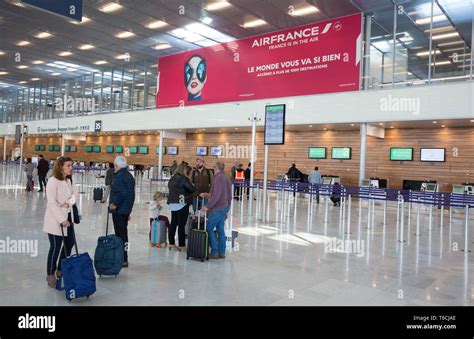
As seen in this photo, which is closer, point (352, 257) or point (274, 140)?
point (352, 257)

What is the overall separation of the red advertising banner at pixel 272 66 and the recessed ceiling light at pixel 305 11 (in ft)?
4.64

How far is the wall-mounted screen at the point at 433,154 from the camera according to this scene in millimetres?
16859

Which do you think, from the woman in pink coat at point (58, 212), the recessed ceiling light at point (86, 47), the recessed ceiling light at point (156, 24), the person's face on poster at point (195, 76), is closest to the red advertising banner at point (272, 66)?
the person's face on poster at point (195, 76)

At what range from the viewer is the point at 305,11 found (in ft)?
56.0

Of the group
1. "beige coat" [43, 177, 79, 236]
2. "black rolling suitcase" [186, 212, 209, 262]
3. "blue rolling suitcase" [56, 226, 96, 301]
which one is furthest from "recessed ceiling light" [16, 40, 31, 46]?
"blue rolling suitcase" [56, 226, 96, 301]

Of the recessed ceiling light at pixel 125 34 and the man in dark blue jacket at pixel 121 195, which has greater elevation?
the recessed ceiling light at pixel 125 34

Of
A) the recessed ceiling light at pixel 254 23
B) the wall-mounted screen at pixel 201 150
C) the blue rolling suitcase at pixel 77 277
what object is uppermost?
the recessed ceiling light at pixel 254 23

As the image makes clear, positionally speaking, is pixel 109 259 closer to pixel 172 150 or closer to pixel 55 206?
pixel 55 206

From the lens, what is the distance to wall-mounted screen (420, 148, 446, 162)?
1686 cm

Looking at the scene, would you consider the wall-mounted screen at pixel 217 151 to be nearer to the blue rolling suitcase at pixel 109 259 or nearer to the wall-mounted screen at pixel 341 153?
the wall-mounted screen at pixel 341 153

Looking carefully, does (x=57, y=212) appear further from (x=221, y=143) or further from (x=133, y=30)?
(x=221, y=143)

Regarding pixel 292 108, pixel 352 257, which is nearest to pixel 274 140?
pixel 352 257

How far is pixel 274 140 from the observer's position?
10.8m
